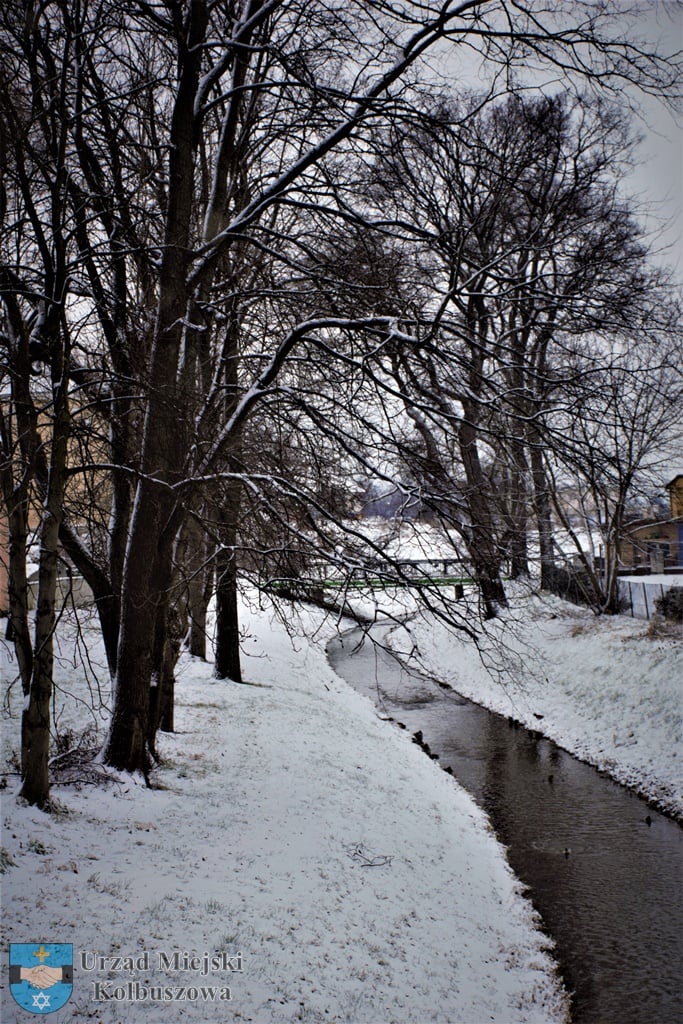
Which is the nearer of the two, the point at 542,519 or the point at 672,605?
the point at 542,519

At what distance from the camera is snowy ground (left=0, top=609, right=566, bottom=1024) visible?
16.9 ft

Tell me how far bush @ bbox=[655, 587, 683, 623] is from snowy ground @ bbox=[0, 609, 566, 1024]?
8.77 meters

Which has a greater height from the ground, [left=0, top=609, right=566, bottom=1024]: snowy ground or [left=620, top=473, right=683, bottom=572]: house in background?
[left=620, top=473, right=683, bottom=572]: house in background

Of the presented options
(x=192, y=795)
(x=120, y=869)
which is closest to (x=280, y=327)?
(x=192, y=795)

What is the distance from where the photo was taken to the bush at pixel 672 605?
16688mm

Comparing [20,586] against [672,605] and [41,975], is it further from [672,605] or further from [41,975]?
[672,605]

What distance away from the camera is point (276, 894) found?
647cm

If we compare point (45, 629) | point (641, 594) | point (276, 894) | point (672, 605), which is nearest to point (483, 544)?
point (276, 894)

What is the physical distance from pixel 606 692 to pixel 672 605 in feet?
11.4

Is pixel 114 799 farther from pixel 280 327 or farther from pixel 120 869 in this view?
pixel 280 327

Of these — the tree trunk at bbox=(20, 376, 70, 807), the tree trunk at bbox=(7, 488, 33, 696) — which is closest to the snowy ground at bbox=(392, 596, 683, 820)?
the tree trunk at bbox=(7, 488, 33, 696)

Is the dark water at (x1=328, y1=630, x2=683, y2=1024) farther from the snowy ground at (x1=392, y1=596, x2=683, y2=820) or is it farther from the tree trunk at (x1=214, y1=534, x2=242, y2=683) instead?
the tree trunk at (x1=214, y1=534, x2=242, y2=683)

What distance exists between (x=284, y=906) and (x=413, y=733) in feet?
27.5

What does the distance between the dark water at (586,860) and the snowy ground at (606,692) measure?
1.52 feet
